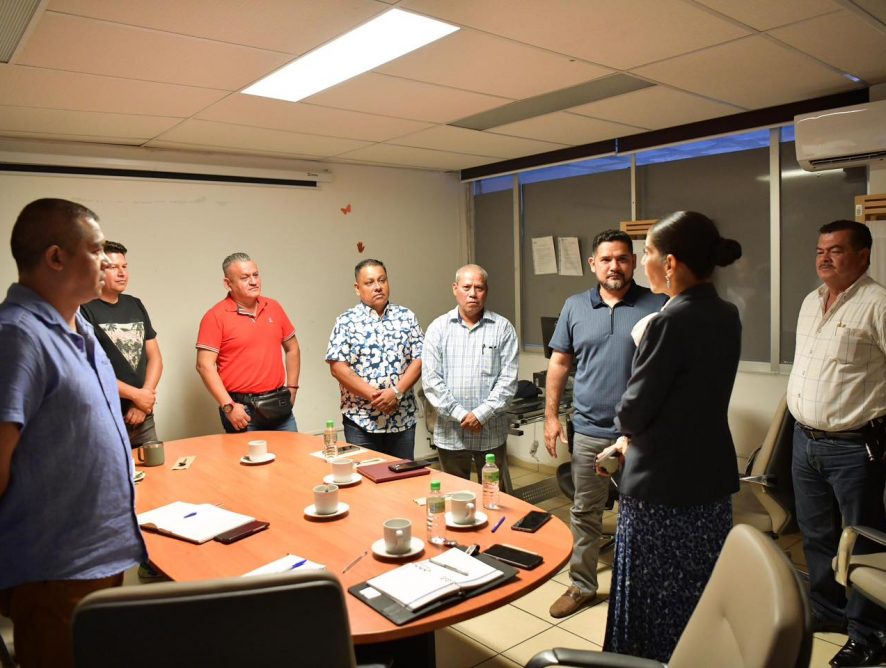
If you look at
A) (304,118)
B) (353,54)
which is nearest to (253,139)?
(304,118)

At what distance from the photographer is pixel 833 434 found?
2.70m

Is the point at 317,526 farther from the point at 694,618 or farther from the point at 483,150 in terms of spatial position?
the point at 483,150

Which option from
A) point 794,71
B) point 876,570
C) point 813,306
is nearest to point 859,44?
point 794,71

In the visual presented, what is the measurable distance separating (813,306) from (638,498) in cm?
152

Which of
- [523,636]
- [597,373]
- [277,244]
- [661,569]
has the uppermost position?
[277,244]

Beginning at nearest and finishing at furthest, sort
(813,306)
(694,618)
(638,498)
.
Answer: (694,618), (638,498), (813,306)

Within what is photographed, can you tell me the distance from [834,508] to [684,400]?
1433 mm

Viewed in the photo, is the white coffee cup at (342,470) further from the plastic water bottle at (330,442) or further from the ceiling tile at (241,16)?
the ceiling tile at (241,16)

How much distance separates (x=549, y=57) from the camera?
266 centimetres

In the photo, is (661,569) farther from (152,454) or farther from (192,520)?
(152,454)

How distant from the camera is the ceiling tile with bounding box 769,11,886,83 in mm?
2387

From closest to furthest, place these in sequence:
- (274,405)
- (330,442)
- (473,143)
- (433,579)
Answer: (433,579) → (330,442) → (274,405) → (473,143)

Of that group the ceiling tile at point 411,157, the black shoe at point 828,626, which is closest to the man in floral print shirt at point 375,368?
the ceiling tile at point 411,157

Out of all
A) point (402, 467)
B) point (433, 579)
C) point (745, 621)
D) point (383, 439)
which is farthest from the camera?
point (383, 439)
